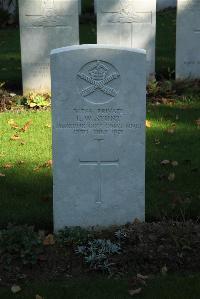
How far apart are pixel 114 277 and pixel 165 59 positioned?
8.12 meters

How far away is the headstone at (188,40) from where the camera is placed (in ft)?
32.9

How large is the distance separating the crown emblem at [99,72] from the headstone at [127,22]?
512 cm

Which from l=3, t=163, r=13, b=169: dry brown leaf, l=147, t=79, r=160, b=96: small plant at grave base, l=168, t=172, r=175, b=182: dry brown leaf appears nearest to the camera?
l=168, t=172, r=175, b=182: dry brown leaf

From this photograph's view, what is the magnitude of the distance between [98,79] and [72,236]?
1.17 m

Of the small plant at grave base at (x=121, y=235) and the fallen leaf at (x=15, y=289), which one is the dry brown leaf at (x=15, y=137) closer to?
the small plant at grave base at (x=121, y=235)

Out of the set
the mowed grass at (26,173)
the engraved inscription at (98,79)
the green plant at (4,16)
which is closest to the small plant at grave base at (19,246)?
the mowed grass at (26,173)

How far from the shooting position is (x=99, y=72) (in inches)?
189

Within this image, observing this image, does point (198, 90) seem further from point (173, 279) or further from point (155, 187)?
point (173, 279)

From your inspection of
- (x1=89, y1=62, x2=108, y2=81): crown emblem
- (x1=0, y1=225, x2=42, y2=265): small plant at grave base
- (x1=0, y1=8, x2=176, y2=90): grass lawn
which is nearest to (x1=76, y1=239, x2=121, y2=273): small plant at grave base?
(x1=0, y1=225, x2=42, y2=265): small plant at grave base

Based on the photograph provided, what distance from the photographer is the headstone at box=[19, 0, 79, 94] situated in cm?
969

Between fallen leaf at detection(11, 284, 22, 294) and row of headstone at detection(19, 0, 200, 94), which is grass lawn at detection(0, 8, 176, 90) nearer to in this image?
row of headstone at detection(19, 0, 200, 94)

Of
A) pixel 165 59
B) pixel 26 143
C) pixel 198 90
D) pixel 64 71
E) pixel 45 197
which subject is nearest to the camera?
pixel 64 71

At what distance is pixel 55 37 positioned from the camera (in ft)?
32.3

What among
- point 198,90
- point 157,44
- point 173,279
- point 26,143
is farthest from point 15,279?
point 157,44
